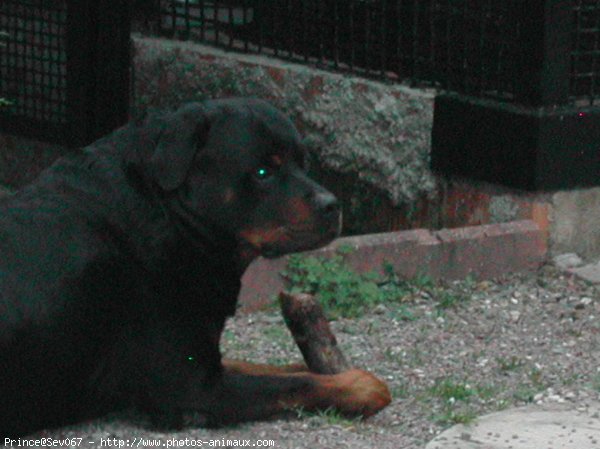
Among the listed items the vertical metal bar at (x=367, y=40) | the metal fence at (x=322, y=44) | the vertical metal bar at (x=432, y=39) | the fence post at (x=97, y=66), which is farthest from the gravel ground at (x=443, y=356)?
the fence post at (x=97, y=66)

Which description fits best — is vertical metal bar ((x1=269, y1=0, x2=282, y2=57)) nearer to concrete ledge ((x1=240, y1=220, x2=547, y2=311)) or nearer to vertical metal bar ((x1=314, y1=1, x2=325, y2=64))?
vertical metal bar ((x1=314, y1=1, x2=325, y2=64))

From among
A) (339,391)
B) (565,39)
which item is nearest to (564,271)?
(565,39)

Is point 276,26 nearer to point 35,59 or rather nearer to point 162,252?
point 35,59

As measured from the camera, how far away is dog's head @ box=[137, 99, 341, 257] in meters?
4.38

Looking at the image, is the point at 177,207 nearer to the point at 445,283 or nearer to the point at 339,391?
the point at 339,391

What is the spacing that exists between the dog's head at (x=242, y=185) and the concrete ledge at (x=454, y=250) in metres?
1.66

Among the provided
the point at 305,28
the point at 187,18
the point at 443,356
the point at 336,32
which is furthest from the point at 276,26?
the point at 443,356

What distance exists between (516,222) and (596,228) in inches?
16.2

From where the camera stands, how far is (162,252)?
438 centimetres

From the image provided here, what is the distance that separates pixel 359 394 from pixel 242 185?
2.47 ft

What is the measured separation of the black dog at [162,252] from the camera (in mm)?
4301

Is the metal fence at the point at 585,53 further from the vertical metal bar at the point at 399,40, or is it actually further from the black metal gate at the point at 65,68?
the black metal gate at the point at 65,68

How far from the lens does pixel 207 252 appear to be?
4426 mm

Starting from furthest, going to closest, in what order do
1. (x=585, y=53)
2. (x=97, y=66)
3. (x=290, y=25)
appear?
1. (x=97, y=66)
2. (x=290, y=25)
3. (x=585, y=53)
